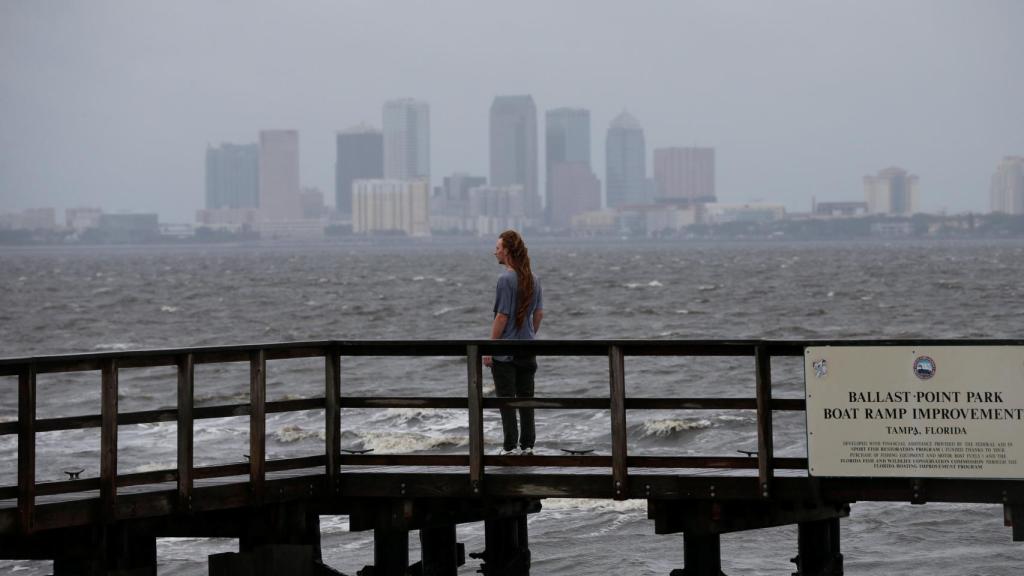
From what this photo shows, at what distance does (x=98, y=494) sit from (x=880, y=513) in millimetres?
10960

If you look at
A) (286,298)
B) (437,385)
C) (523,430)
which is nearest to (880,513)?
(523,430)

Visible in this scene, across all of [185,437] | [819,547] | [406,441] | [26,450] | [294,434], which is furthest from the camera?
[294,434]

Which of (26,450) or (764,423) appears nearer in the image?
(26,450)

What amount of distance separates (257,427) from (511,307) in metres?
2.06

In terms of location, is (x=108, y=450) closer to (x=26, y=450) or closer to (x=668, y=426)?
(x=26, y=450)

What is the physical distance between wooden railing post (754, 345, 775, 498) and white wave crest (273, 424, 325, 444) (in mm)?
14452

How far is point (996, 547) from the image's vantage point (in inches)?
662

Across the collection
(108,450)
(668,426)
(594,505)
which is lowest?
(594,505)

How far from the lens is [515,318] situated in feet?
38.8

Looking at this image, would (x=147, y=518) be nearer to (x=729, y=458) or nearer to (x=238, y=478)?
(x=238, y=478)

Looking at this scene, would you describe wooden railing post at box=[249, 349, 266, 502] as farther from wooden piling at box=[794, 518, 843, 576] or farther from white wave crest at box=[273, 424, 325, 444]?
white wave crest at box=[273, 424, 325, 444]

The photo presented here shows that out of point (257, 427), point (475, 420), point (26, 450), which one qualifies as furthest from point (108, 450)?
point (475, 420)

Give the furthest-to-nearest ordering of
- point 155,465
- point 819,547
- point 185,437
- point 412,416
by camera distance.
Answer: point 412,416
point 155,465
point 819,547
point 185,437

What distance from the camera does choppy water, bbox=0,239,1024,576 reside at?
1722cm
